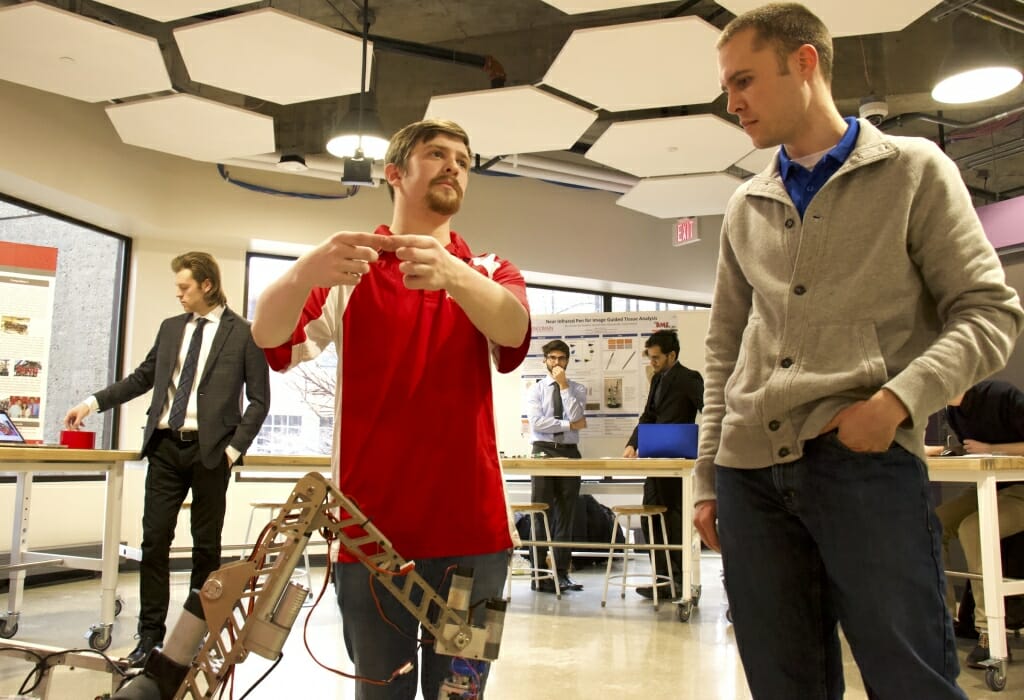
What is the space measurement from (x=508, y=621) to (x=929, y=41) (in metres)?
4.95

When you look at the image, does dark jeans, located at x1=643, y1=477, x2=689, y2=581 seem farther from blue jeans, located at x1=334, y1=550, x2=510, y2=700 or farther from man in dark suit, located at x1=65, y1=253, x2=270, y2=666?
blue jeans, located at x1=334, y1=550, x2=510, y2=700

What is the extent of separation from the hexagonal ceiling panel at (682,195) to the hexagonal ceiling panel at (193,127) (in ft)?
10.2

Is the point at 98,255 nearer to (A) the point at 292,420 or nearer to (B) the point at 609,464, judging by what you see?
(A) the point at 292,420

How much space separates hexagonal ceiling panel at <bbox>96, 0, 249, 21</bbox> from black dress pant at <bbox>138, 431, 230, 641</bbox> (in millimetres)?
2246

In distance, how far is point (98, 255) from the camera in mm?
6805

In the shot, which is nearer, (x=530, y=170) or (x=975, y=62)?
(x=975, y=62)

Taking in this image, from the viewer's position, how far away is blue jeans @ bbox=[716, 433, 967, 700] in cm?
102

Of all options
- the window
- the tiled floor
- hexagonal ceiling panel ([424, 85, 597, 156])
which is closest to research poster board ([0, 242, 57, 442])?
the tiled floor

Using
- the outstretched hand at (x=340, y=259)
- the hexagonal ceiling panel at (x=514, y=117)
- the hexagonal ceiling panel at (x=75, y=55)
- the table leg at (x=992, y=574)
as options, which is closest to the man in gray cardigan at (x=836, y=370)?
the outstretched hand at (x=340, y=259)

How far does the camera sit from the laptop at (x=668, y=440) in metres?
4.86

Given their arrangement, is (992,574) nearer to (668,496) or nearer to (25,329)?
(668,496)

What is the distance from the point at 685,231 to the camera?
27.8ft

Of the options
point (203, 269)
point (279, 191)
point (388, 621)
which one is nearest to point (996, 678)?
point (388, 621)

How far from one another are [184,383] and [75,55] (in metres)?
2.38
